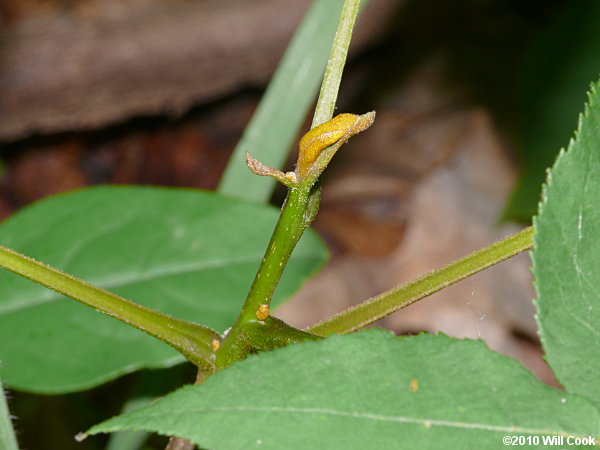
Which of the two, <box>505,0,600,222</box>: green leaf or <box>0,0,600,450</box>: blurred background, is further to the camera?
<box>0,0,600,450</box>: blurred background

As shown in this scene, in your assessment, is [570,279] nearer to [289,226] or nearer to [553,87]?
[289,226]

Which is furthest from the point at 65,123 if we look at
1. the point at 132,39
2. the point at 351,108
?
the point at 351,108

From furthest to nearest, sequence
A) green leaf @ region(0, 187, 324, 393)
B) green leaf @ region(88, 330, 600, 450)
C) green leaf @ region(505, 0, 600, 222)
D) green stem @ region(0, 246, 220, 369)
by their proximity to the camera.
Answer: green leaf @ region(505, 0, 600, 222)
green leaf @ region(0, 187, 324, 393)
green stem @ region(0, 246, 220, 369)
green leaf @ region(88, 330, 600, 450)

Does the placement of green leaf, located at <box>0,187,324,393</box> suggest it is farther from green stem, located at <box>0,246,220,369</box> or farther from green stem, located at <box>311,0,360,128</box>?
green stem, located at <box>311,0,360,128</box>

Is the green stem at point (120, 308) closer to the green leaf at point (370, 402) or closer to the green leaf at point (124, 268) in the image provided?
the green leaf at point (370, 402)

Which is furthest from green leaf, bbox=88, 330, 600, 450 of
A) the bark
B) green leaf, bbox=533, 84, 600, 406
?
the bark

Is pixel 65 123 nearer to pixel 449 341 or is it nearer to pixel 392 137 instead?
pixel 392 137
